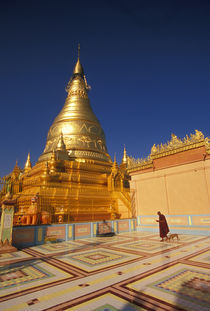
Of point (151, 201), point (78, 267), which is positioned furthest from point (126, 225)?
point (78, 267)

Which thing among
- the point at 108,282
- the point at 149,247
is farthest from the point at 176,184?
the point at 108,282

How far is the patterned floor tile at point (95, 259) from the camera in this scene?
16.1ft

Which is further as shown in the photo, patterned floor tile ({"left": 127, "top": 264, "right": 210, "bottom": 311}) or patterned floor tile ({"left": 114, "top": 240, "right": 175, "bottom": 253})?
patterned floor tile ({"left": 114, "top": 240, "right": 175, "bottom": 253})

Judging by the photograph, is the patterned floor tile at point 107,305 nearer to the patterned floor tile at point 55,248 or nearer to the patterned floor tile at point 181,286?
the patterned floor tile at point 181,286

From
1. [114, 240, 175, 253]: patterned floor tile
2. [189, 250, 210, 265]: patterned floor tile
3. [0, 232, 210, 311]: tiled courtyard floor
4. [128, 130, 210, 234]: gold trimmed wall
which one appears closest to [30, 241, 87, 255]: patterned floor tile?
[0, 232, 210, 311]: tiled courtyard floor

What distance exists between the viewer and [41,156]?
21.5m

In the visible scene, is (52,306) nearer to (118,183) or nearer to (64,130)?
(118,183)

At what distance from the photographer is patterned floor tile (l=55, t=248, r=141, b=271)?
16.1ft

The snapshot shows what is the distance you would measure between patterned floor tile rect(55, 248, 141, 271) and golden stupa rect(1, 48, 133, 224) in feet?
13.6

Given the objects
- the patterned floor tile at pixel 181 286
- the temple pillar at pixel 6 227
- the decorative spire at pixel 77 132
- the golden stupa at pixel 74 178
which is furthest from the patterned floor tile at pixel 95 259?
the decorative spire at pixel 77 132

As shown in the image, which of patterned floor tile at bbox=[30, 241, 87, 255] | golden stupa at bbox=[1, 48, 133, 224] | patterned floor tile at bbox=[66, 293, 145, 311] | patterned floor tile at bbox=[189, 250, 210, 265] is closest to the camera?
patterned floor tile at bbox=[66, 293, 145, 311]

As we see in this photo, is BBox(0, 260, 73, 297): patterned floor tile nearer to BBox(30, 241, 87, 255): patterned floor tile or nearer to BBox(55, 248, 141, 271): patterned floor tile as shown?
BBox(55, 248, 141, 271): patterned floor tile

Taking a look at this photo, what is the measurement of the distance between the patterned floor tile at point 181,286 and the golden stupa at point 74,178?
6711mm

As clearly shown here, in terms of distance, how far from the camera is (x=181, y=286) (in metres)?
3.51
